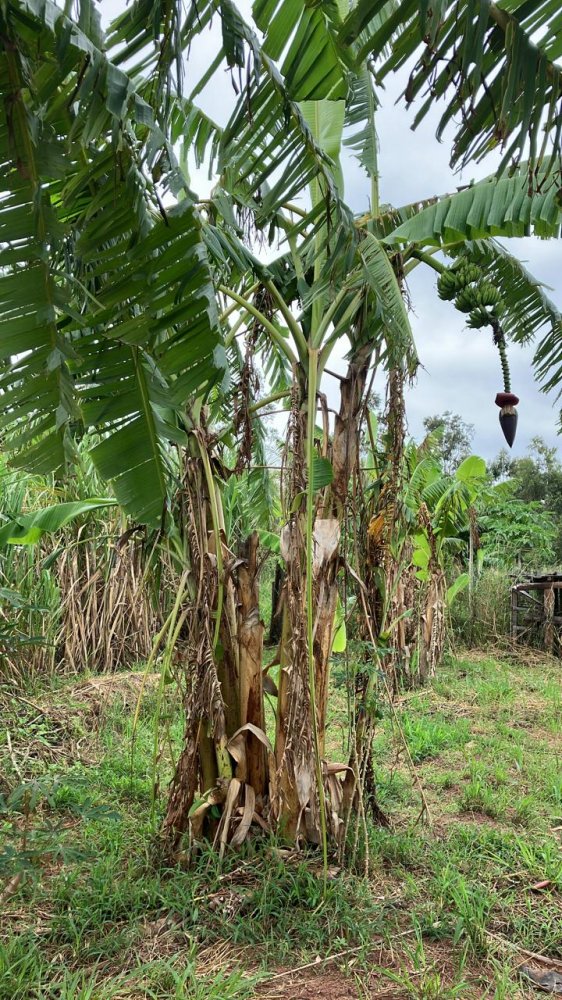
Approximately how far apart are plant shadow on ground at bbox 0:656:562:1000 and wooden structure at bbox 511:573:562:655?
17.3ft

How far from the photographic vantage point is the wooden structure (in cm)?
915

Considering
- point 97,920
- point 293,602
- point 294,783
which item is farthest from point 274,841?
point 293,602

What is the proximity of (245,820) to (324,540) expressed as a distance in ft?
4.13

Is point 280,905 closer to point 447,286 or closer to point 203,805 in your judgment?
point 203,805

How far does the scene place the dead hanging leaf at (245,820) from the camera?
2.91 m

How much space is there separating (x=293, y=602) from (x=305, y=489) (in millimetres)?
493

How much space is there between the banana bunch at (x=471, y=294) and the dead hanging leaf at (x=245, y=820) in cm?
229

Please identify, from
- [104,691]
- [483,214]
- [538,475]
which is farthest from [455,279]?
[538,475]

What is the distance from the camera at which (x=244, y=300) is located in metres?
3.05

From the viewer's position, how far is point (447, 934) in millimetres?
2561

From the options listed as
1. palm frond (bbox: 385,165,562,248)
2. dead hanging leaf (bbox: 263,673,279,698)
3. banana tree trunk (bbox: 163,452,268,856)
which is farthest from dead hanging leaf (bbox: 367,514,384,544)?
palm frond (bbox: 385,165,562,248)

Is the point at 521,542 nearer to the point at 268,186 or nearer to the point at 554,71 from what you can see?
the point at 268,186

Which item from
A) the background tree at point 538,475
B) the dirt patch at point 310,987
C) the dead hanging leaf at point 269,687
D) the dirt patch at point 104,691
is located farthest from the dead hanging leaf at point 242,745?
the background tree at point 538,475

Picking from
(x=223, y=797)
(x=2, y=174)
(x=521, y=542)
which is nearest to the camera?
(x=2, y=174)
